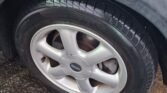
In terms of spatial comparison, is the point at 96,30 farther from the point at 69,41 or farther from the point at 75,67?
the point at 75,67

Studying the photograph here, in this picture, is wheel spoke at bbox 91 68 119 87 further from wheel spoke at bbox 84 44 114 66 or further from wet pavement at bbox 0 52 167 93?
wet pavement at bbox 0 52 167 93

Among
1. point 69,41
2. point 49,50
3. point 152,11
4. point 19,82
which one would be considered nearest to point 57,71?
point 49,50

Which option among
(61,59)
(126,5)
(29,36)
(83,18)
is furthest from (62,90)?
(126,5)

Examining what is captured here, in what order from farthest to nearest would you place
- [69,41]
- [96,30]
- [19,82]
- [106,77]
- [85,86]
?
1. [19,82]
2. [85,86]
3. [106,77]
4. [69,41]
5. [96,30]

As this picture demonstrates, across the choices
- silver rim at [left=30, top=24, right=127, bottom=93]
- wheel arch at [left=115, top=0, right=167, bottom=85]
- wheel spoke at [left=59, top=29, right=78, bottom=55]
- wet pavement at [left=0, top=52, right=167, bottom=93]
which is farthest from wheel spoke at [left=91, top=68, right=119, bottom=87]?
wet pavement at [left=0, top=52, right=167, bottom=93]

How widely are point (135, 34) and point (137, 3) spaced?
19 centimetres

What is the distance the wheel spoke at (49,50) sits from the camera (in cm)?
198

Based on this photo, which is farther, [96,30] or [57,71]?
[57,71]

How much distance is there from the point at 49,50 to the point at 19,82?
533mm

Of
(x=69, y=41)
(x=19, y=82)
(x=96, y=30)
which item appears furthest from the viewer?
(x=19, y=82)

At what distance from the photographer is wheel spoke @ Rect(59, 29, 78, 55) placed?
1833mm

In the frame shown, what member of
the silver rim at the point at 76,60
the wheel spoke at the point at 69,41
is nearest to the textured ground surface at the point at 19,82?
the silver rim at the point at 76,60

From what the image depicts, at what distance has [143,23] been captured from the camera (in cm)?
177

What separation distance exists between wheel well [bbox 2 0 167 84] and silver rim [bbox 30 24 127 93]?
6.9 inches
